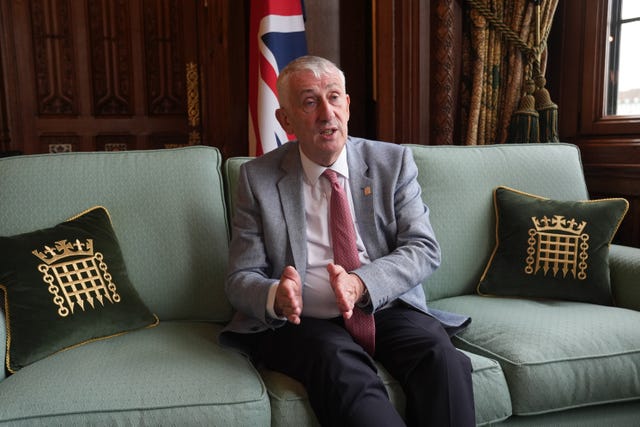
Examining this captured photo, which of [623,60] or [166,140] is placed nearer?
[623,60]

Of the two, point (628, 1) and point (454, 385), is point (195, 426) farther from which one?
Answer: point (628, 1)

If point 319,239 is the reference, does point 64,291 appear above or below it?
below

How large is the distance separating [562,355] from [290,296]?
2.30 ft

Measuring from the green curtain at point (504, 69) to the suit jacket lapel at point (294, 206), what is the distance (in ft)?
4.47

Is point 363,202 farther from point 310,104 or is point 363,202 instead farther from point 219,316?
point 219,316

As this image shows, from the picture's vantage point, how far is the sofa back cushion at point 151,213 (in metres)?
1.74

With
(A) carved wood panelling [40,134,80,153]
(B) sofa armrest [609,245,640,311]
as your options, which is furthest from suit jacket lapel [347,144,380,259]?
(A) carved wood panelling [40,134,80,153]

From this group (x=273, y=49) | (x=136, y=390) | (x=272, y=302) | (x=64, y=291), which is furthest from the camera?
(x=273, y=49)

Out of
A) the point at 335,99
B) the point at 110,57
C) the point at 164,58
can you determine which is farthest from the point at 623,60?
the point at 110,57

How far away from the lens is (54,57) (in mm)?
3549

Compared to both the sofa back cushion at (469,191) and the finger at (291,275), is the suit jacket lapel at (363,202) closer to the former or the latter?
the finger at (291,275)

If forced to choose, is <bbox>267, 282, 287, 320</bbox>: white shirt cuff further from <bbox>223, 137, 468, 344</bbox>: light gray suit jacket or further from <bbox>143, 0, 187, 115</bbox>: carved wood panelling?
<bbox>143, 0, 187, 115</bbox>: carved wood panelling

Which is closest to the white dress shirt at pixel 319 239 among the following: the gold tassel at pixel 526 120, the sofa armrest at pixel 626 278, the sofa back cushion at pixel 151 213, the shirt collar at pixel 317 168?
the shirt collar at pixel 317 168

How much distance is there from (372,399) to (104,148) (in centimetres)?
297
